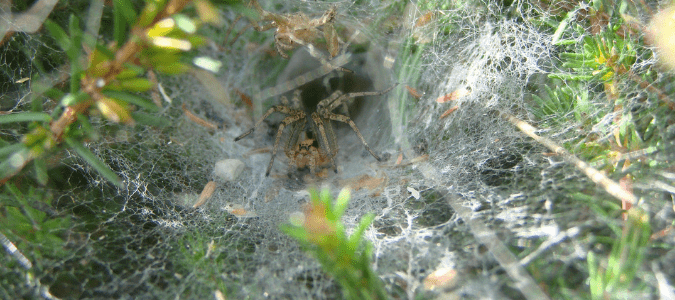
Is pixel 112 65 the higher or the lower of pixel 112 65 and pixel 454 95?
the higher

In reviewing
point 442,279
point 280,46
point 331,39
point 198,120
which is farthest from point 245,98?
point 442,279

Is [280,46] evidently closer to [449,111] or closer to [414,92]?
[414,92]

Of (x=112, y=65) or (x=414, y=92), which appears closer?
(x=112, y=65)

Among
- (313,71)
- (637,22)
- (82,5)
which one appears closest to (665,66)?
(637,22)

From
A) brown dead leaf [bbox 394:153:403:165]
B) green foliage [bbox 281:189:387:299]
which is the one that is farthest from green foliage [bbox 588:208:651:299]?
brown dead leaf [bbox 394:153:403:165]

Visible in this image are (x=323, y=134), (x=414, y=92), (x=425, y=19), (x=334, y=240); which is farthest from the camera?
(x=323, y=134)

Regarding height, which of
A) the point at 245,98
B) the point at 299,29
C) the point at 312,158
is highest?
the point at 299,29

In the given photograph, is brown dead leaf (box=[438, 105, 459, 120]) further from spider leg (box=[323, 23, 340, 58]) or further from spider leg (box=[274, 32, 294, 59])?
spider leg (box=[274, 32, 294, 59])
